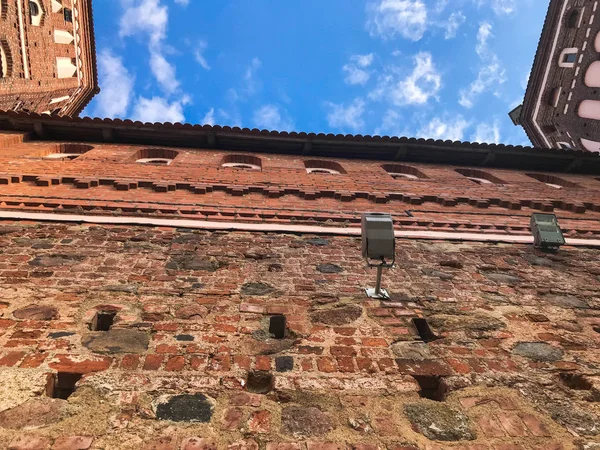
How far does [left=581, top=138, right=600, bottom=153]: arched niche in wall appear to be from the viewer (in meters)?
15.9

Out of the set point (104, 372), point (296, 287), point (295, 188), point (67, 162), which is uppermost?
point (67, 162)

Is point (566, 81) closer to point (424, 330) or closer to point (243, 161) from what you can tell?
point (243, 161)

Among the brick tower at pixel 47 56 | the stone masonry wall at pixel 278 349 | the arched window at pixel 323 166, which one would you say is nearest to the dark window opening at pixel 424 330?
the stone masonry wall at pixel 278 349

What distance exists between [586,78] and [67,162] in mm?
19531

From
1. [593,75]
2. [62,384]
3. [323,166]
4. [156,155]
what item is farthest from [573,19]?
[62,384]

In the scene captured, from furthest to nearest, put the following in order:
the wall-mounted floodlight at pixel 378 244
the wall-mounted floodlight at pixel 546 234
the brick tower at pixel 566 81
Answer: the brick tower at pixel 566 81
the wall-mounted floodlight at pixel 546 234
the wall-mounted floodlight at pixel 378 244

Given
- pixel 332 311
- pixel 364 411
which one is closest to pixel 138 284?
pixel 332 311

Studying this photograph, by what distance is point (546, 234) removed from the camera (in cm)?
483

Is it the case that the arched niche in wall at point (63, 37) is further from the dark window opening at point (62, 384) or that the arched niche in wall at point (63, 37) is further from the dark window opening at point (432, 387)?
the dark window opening at point (432, 387)

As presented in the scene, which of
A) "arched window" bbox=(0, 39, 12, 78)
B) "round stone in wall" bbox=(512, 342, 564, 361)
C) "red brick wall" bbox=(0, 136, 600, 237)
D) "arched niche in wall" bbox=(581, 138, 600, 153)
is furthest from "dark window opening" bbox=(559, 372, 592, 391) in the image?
"arched window" bbox=(0, 39, 12, 78)

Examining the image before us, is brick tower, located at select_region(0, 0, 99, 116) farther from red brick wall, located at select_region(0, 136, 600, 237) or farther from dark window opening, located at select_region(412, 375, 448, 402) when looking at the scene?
dark window opening, located at select_region(412, 375, 448, 402)

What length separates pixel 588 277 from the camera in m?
4.19

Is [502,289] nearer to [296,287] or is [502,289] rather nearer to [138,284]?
[296,287]

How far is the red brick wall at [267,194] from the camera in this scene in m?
5.25
